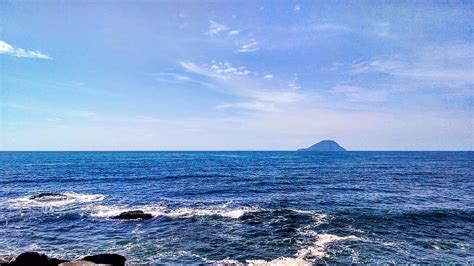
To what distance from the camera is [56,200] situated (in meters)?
50.3

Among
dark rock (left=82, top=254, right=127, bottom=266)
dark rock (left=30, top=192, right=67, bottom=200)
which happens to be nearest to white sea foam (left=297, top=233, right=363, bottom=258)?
dark rock (left=82, top=254, right=127, bottom=266)

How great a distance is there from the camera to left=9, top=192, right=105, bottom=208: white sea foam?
46.4 meters

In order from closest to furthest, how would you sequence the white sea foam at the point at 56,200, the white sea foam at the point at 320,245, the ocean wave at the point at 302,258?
the ocean wave at the point at 302,258 → the white sea foam at the point at 320,245 → the white sea foam at the point at 56,200

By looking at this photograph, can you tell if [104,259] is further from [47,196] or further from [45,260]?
[47,196]

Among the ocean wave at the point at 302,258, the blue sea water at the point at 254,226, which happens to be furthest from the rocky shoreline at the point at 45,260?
the ocean wave at the point at 302,258

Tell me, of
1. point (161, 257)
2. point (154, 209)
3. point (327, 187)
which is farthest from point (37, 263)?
point (327, 187)

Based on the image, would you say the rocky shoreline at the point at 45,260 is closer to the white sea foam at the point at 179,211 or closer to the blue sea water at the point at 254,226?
the blue sea water at the point at 254,226

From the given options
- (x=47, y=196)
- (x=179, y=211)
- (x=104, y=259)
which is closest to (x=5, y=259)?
(x=104, y=259)

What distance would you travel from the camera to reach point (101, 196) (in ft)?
176

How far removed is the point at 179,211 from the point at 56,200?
77.9 feet

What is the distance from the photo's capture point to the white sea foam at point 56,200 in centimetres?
4638

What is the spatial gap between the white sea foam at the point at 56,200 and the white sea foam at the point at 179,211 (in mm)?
8213

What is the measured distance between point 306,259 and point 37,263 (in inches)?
726

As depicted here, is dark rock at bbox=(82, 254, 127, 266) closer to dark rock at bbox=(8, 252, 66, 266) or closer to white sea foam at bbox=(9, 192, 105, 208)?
dark rock at bbox=(8, 252, 66, 266)
